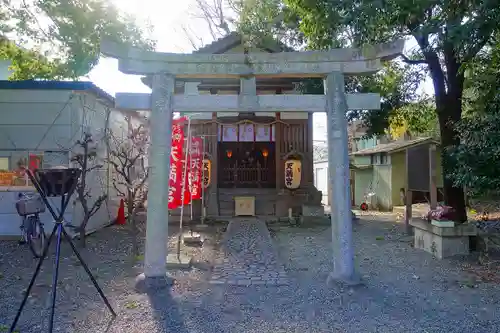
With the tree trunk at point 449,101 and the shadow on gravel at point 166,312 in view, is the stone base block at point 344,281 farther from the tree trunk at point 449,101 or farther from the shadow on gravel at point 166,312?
the tree trunk at point 449,101

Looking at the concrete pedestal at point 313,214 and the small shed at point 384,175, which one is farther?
the small shed at point 384,175

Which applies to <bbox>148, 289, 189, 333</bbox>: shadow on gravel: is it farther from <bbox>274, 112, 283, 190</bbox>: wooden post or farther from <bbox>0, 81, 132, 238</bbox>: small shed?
<bbox>274, 112, 283, 190</bbox>: wooden post

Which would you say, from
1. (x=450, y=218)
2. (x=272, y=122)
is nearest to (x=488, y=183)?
(x=450, y=218)

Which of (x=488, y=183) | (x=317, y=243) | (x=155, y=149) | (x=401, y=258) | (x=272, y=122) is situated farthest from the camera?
(x=272, y=122)

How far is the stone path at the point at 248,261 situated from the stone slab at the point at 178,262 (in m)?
0.61

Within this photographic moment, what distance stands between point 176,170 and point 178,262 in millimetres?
2124

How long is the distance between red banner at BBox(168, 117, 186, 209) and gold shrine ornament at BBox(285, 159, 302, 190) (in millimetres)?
6444

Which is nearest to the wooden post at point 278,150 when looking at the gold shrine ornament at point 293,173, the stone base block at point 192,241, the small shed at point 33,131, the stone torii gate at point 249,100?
the gold shrine ornament at point 293,173

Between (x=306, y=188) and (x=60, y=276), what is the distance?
10371mm

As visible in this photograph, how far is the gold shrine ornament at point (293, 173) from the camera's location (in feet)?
50.1

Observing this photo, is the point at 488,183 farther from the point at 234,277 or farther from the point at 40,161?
the point at 40,161

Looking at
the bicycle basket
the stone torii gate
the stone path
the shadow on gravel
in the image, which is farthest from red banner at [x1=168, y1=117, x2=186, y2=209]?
the shadow on gravel

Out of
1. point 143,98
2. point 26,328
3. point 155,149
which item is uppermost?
point 143,98

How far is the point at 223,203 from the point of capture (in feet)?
53.0
